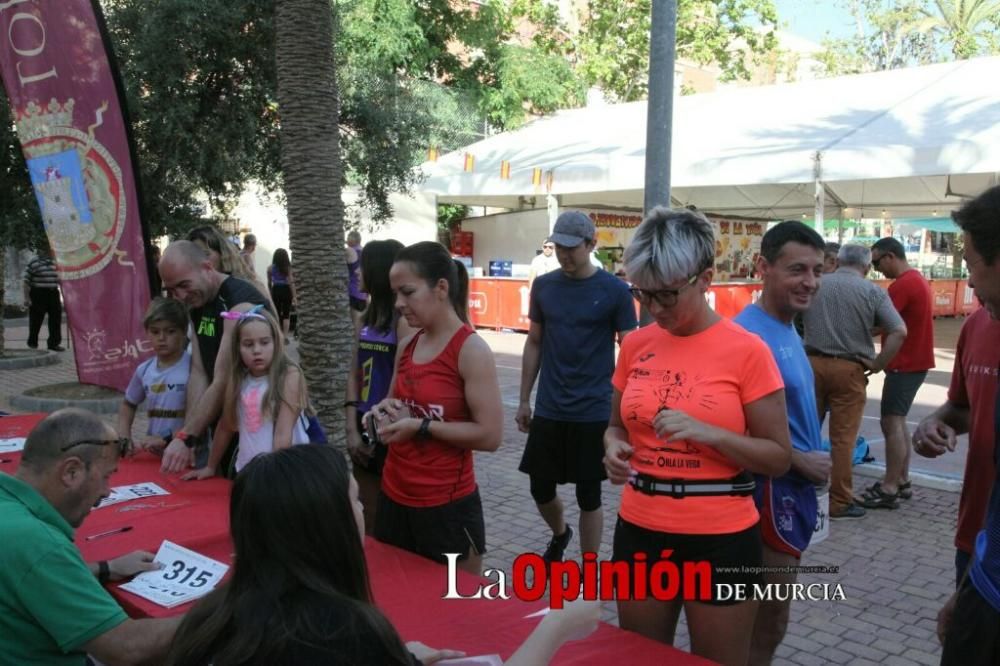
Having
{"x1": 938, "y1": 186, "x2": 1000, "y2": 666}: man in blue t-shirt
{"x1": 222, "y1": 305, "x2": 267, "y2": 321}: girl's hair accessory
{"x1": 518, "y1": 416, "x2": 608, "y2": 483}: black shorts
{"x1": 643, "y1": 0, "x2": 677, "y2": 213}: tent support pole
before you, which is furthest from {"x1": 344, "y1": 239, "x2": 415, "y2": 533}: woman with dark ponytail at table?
{"x1": 938, "y1": 186, "x2": 1000, "y2": 666}: man in blue t-shirt

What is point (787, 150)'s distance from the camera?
46.2 feet

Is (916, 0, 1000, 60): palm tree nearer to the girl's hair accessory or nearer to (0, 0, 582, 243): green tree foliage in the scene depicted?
(0, 0, 582, 243): green tree foliage

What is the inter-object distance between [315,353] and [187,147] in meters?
5.98

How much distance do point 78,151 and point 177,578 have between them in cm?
642

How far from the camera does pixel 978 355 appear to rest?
2516 millimetres

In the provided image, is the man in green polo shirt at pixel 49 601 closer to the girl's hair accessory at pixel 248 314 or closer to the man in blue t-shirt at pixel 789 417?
the girl's hair accessory at pixel 248 314

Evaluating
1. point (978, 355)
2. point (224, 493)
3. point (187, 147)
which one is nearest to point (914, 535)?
point (978, 355)

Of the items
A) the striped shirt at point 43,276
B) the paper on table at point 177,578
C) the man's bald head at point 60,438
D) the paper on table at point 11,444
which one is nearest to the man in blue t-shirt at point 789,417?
the paper on table at point 177,578

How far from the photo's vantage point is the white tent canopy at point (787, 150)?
13039 millimetres

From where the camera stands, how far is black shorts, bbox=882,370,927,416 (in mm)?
6098

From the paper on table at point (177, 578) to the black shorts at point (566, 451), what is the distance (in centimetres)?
213

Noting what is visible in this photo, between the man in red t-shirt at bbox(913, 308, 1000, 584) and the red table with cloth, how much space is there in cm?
102

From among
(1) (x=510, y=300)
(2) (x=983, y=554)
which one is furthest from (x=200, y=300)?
(1) (x=510, y=300)

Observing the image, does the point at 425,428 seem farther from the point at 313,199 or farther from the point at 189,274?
the point at 313,199
